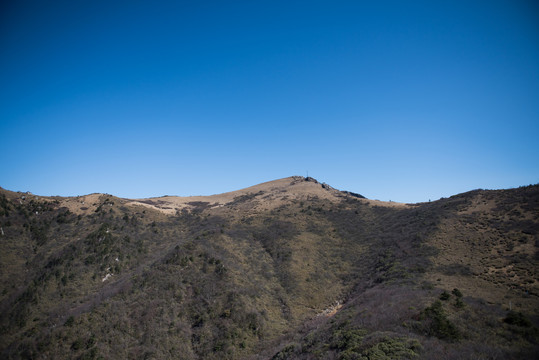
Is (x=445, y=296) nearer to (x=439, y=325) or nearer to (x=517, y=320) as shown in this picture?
(x=517, y=320)

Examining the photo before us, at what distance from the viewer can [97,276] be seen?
134 ft

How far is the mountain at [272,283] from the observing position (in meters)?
20.8

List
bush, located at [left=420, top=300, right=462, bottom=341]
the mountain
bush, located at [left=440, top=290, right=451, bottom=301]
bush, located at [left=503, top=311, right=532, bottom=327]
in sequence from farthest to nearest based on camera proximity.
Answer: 1. bush, located at [left=440, top=290, right=451, bottom=301]
2. the mountain
3. bush, located at [left=503, top=311, right=532, bottom=327]
4. bush, located at [left=420, top=300, right=462, bottom=341]

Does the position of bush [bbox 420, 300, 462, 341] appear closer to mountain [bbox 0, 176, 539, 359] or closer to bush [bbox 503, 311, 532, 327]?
mountain [bbox 0, 176, 539, 359]

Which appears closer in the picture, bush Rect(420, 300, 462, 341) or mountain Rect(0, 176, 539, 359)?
bush Rect(420, 300, 462, 341)

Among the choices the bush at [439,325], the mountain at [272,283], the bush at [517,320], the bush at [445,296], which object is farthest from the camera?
the bush at [445,296]

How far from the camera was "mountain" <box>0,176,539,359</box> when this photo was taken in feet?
68.2

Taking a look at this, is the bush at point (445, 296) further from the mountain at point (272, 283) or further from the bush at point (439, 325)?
the bush at point (439, 325)

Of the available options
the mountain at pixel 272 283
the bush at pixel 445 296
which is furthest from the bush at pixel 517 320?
the bush at pixel 445 296

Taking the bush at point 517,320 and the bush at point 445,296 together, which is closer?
the bush at point 517,320

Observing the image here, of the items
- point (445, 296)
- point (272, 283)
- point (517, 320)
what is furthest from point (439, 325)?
point (272, 283)

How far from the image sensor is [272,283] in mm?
43062

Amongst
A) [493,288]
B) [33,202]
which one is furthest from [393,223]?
[33,202]

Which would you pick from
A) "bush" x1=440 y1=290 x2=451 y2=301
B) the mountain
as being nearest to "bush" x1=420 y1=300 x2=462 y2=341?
the mountain
